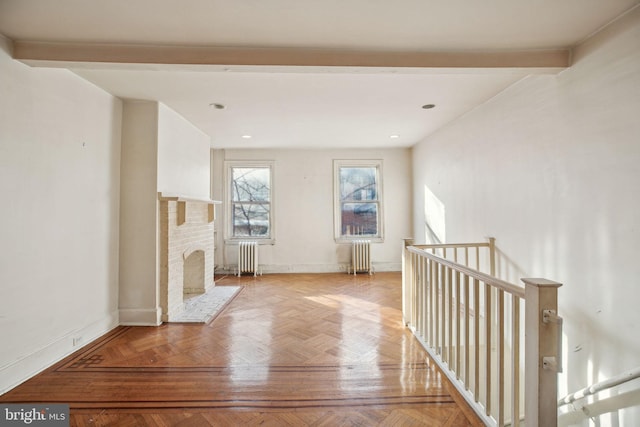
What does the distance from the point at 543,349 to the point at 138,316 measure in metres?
3.38

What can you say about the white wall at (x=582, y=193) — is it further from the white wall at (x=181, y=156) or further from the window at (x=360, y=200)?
the white wall at (x=181, y=156)

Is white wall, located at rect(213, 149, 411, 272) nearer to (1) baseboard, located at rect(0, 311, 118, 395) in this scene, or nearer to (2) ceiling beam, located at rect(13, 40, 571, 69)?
(1) baseboard, located at rect(0, 311, 118, 395)

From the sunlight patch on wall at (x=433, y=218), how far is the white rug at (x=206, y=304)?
3.15 m

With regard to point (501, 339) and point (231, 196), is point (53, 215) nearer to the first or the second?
point (501, 339)

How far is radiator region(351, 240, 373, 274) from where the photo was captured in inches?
211

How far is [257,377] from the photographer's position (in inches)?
80.5

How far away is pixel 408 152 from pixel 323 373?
15.0 ft

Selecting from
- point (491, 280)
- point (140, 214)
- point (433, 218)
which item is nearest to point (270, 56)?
point (491, 280)

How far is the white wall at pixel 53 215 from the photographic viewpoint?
190 centimetres

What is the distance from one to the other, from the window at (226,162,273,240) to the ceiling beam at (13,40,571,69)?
140 inches

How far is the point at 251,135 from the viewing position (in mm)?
4422

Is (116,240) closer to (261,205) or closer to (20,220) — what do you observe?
(20,220)

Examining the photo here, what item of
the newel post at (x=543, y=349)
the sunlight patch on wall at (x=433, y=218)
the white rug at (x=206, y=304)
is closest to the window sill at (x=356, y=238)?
the sunlight patch on wall at (x=433, y=218)

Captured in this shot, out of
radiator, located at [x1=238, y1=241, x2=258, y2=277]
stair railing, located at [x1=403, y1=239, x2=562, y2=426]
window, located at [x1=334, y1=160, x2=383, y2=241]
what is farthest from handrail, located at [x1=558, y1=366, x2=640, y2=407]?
radiator, located at [x1=238, y1=241, x2=258, y2=277]
